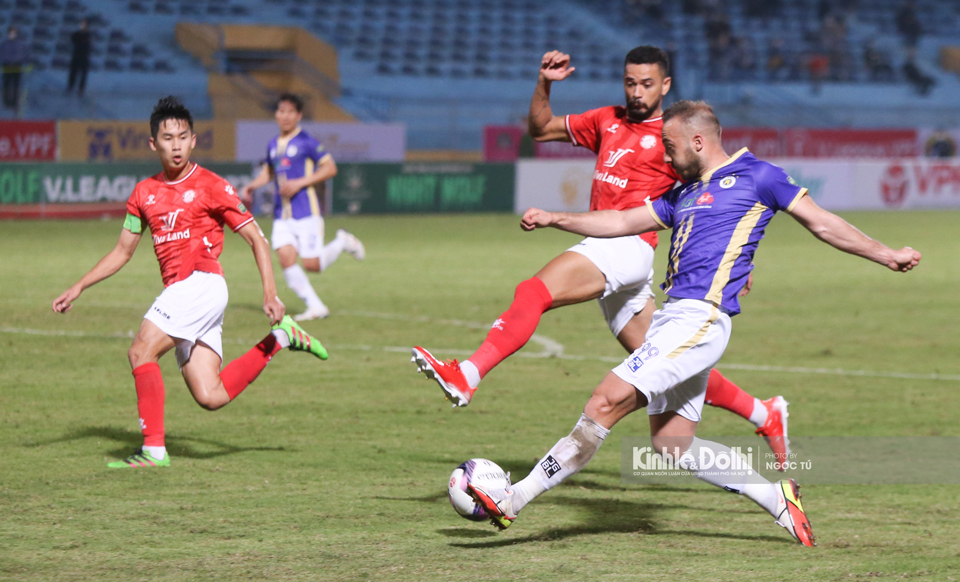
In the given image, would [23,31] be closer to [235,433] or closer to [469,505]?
[235,433]

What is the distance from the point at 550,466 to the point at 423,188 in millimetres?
22831

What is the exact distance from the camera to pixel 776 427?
259 inches

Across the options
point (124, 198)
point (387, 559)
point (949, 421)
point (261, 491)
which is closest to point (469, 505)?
point (387, 559)

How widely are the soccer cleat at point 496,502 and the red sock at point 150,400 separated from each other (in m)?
2.35

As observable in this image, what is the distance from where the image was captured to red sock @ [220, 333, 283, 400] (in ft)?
22.3

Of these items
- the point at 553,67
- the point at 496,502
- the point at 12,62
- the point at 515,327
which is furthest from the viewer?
the point at 12,62

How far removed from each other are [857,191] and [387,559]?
96.7 feet

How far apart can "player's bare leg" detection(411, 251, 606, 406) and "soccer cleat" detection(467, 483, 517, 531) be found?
484 mm

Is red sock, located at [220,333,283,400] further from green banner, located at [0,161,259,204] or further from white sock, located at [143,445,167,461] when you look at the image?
green banner, located at [0,161,259,204]

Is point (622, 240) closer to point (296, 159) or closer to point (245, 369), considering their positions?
point (245, 369)

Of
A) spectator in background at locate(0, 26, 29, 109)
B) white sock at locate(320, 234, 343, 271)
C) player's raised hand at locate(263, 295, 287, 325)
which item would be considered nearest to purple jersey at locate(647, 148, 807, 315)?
player's raised hand at locate(263, 295, 287, 325)

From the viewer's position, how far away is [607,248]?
240 inches

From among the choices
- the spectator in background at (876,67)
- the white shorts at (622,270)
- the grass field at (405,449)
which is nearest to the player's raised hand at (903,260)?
the grass field at (405,449)

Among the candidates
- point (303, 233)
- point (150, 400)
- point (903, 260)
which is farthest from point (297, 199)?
point (903, 260)
